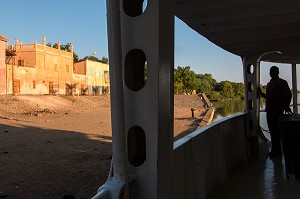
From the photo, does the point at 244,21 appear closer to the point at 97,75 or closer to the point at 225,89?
the point at 97,75

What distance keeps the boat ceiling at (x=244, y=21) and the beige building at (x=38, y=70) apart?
153 feet

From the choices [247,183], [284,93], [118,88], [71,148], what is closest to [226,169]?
[247,183]

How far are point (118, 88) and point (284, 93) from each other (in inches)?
220

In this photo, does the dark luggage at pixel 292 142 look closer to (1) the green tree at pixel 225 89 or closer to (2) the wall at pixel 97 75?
(2) the wall at pixel 97 75

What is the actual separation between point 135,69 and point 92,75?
238ft

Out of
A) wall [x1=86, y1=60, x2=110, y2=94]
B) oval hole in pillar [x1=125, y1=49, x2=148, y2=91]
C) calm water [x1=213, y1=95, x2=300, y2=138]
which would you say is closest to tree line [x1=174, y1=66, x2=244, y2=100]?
wall [x1=86, y1=60, x2=110, y2=94]

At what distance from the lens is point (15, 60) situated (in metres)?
58.9

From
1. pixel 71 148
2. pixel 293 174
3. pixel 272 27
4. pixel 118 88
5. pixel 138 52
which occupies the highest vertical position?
pixel 272 27

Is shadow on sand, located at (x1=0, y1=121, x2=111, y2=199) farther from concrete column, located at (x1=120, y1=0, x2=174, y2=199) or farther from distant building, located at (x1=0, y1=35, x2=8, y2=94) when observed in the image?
distant building, located at (x1=0, y1=35, x2=8, y2=94)

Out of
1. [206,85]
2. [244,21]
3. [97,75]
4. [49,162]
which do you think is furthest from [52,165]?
[206,85]

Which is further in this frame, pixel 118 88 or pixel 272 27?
pixel 272 27

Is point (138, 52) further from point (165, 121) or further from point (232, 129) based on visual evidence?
point (232, 129)

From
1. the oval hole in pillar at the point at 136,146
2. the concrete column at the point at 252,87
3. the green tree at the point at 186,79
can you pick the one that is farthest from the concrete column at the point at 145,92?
the green tree at the point at 186,79

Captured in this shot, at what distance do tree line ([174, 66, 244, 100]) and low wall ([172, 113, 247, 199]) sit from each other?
7364cm
